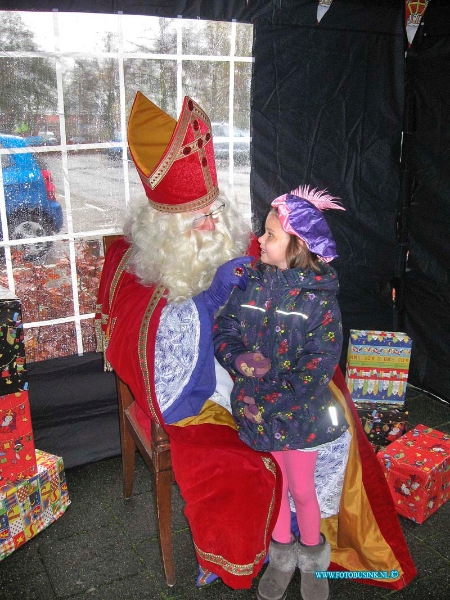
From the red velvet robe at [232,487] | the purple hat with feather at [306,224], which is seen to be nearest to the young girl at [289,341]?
the purple hat with feather at [306,224]

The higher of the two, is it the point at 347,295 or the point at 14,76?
the point at 14,76

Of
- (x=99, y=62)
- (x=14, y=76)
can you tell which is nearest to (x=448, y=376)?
(x=99, y=62)

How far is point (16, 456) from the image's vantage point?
2154 mm

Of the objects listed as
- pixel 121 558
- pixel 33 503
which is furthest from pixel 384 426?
pixel 33 503

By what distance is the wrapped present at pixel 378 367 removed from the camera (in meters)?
2.86

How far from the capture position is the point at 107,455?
9.02 ft

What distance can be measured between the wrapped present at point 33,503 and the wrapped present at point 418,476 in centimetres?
132

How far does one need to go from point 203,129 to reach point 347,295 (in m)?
1.67

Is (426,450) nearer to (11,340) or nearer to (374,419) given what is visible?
(374,419)

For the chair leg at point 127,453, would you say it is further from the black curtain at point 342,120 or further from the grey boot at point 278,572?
the black curtain at point 342,120

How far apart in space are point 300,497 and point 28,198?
5.10 feet

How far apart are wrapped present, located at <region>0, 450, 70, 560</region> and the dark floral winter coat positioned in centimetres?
91

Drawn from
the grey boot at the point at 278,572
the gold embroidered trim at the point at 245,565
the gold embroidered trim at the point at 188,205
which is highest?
the gold embroidered trim at the point at 188,205

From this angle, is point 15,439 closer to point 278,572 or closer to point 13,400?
point 13,400
